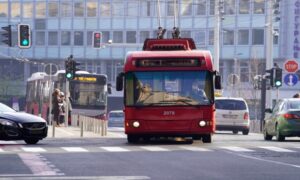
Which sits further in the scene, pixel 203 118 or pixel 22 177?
pixel 203 118

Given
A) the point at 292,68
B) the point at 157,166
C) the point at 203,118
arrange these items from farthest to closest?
the point at 292,68
the point at 203,118
the point at 157,166

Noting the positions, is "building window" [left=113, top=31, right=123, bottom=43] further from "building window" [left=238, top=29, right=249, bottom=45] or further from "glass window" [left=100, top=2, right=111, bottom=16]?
"building window" [left=238, top=29, right=249, bottom=45]

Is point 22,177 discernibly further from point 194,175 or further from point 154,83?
point 154,83

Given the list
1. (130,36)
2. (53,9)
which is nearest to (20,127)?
(130,36)

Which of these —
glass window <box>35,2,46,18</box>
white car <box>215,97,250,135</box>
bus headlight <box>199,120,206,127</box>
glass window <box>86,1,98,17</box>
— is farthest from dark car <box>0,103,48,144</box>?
glass window <box>35,2,46,18</box>

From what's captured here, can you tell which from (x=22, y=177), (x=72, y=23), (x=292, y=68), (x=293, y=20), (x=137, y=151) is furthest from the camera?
(x=72, y=23)

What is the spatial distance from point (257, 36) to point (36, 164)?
7380cm

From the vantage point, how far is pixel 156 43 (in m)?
30.4

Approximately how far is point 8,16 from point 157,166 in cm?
8403

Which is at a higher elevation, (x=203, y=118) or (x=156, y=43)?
(x=156, y=43)

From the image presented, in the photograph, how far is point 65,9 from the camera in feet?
324

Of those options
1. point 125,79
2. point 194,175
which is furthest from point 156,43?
point 194,175

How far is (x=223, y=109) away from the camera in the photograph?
43344mm

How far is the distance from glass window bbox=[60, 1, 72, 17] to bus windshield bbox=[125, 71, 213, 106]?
70.5 m
